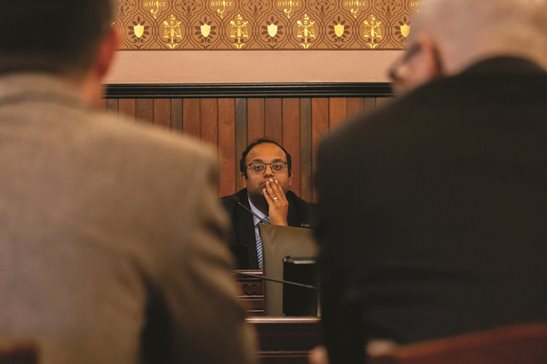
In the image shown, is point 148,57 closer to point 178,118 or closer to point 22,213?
point 178,118

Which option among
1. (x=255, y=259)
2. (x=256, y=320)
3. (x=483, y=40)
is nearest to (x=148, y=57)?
(x=255, y=259)

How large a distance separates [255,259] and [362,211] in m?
4.82

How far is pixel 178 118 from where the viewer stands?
7707 mm

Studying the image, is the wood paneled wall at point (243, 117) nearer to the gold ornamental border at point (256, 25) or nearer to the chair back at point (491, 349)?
the gold ornamental border at point (256, 25)

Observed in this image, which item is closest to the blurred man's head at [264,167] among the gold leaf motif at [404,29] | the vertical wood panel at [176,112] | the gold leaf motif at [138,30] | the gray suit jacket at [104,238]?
the vertical wood panel at [176,112]

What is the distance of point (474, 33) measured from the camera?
68.5 inches

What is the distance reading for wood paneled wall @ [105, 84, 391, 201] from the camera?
303 inches

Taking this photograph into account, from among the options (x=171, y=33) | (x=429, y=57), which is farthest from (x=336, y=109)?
(x=429, y=57)

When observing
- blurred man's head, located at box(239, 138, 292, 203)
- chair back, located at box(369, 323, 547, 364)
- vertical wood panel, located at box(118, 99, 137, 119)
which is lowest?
chair back, located at box(369, 323, 547, 364)

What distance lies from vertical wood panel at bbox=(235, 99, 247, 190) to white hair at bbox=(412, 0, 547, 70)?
5.93m

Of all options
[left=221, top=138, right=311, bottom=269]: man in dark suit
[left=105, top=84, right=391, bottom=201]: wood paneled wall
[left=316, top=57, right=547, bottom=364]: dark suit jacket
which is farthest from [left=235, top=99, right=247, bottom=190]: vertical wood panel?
[left=316, top=57, right=547, bottom=364]: dark suit jacket

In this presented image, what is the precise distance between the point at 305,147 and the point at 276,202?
1.26 meters

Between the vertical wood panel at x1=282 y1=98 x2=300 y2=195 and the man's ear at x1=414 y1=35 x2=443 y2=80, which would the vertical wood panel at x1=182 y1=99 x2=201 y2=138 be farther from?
the man's ear at x1=414 y1=35 x2=443 y2=80

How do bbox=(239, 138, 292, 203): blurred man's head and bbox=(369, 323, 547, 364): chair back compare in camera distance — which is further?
bbox=(239, 138, 292, 203): blurred man's head
